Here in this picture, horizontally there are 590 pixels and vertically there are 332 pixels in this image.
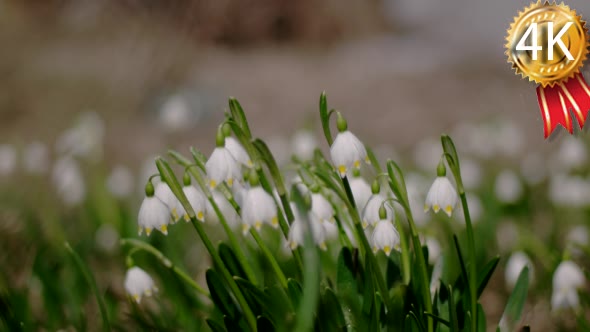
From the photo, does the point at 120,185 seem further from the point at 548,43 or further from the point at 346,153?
the point at 346,153

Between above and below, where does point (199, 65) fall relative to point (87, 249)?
above

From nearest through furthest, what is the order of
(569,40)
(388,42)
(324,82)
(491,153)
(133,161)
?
(569,40), (491,153), (133,161), (324,82), (388,42)

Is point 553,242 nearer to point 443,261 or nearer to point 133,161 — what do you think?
point 443,261

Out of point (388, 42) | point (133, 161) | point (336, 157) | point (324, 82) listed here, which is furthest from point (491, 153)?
point (388, 42)

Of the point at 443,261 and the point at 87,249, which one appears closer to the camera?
the point at 443,261

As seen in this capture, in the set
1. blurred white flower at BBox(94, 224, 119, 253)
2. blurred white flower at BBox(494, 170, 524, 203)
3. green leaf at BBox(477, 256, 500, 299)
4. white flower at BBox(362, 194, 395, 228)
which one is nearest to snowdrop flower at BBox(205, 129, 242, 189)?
white flower at BBox(362, 194, 395, 228)

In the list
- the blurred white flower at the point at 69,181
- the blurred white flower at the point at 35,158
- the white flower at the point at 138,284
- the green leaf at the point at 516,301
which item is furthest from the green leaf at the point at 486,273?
the blurred white flower at the point at 35,158

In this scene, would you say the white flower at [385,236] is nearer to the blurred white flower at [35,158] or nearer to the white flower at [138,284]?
the white flower at [138,284]
